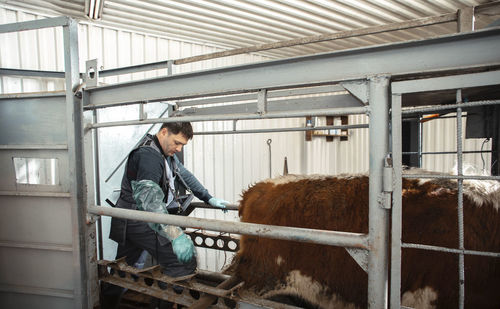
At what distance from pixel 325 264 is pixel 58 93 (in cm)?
223

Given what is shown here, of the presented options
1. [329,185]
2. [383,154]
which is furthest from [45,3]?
[383,154]

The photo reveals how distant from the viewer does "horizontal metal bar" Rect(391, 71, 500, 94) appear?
3.34 ft

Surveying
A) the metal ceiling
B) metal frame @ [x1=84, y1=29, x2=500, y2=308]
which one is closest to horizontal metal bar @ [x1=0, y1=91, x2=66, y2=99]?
metal frame @ [x1=84, y1=29, x2=500, y2=308]

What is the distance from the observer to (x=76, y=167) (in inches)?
79.3

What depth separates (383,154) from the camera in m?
1.18

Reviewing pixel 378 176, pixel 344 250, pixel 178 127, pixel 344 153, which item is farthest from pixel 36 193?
pixel 344 153

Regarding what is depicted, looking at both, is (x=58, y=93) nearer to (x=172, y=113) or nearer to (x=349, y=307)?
(x=172, y=113)

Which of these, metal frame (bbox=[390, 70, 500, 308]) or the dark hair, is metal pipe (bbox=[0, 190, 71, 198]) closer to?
the dark hair

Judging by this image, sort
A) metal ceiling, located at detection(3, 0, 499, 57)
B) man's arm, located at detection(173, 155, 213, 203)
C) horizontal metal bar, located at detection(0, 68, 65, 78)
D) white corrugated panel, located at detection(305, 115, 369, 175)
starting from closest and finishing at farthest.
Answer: horizontal metal bar, located at detection(0, 68, 65, 78), man's arm, located at detection(173, 155, 213, 203), metal ceiling, located at detection(3, 0, 499, 57), white corrugated panel, located at detection(305, 115, 369, 175)

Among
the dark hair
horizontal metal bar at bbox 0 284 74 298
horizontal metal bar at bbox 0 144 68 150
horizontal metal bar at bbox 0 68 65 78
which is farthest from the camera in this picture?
horizontal metal bar at bbox 0 68 65 78

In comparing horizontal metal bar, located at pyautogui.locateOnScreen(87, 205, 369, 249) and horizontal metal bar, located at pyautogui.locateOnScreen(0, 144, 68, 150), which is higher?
horizontal metal bar, located at pyautogui.locateOnScreen(0, 144, 68, 150)

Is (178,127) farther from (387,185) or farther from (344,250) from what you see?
(387,185)

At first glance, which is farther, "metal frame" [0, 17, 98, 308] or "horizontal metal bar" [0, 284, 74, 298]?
"horizontal metal bar" [0, 284, 74, 298]

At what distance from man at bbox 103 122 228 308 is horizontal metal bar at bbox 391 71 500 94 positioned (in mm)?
1737
